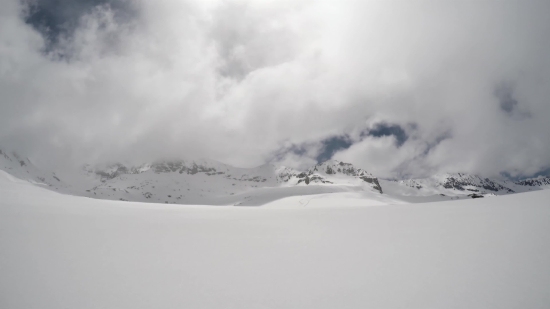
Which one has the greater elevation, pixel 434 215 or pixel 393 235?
pixel 434 215

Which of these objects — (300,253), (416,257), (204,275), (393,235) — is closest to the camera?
(204,275)

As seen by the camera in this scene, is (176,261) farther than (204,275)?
Yes

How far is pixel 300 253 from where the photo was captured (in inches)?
165

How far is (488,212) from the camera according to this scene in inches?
237

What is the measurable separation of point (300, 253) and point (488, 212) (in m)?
5.10

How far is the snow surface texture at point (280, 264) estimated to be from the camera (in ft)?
9.23

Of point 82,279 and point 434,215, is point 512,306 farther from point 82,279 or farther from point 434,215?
point 82,279

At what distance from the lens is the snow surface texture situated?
9.23ft

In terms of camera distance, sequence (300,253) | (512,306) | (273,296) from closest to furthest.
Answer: (512,306), (273,296), (300,253)

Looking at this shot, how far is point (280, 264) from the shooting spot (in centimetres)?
378

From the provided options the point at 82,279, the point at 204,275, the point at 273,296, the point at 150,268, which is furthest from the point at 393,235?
the point at 82,279

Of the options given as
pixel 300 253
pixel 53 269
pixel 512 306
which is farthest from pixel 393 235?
pixel 53 269

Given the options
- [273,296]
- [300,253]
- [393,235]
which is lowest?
[273,296]

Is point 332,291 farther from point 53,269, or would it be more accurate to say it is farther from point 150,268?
point 53,269
